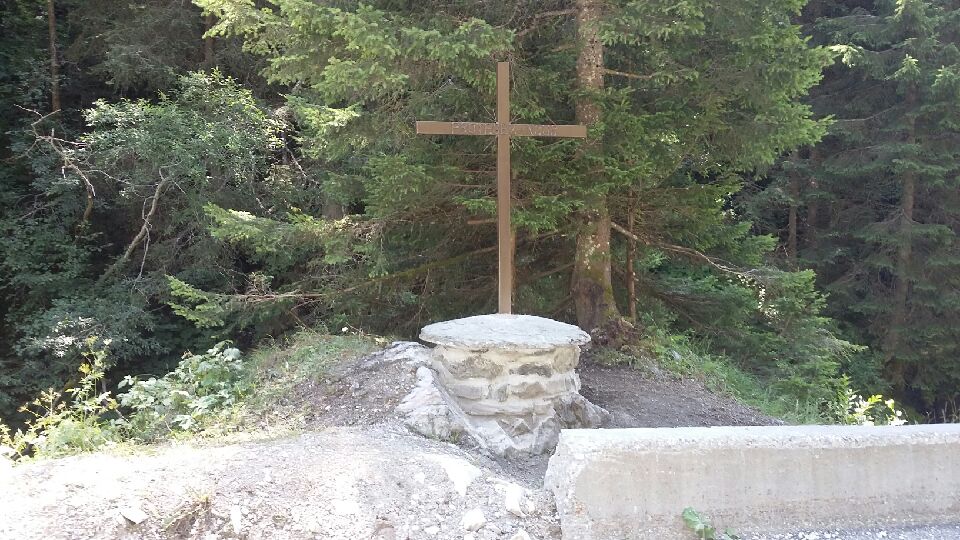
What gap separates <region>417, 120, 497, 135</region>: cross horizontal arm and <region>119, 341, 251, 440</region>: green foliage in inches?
87.0

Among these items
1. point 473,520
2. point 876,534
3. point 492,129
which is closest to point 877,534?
point 876,534

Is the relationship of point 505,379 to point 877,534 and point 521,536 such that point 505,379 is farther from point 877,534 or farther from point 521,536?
point 877,534

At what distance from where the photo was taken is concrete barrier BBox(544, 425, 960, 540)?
2848 millimetres

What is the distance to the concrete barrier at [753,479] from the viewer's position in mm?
2848

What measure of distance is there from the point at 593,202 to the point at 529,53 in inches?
70.1

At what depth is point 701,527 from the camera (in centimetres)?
282

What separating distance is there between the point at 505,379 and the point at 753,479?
1862mm

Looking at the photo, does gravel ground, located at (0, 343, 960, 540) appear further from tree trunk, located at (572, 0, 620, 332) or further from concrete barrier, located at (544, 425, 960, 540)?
tree trunk, located at (572, 0, 620, 332)

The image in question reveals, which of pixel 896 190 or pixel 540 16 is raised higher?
pixel 540 16

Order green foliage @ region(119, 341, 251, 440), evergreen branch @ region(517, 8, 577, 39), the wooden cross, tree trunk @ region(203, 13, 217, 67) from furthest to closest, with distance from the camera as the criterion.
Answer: tree trunk @ region(203, 13, 217, 67), evergreen branch @ region(517, 8, 577, 39), the wooden cross, green foliage @ region(119, 341, 251, 440)

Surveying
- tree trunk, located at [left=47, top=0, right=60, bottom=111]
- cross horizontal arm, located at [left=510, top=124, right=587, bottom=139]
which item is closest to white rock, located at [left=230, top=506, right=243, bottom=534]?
cross horizontal arm, located at [left=510, top=124, right=587, bottom=139]

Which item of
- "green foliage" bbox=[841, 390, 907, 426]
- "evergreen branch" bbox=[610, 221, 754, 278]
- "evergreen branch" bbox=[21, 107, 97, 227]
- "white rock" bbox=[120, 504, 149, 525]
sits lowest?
"green foliage" bbox=[841, 390, 907, 426]

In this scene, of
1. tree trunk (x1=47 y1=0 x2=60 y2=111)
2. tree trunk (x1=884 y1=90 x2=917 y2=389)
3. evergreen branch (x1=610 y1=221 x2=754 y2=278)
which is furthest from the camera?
tree trunk (x1=884 y1=90 x2=917 y2=389)

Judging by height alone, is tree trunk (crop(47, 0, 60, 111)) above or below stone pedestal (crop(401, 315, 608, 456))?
above
